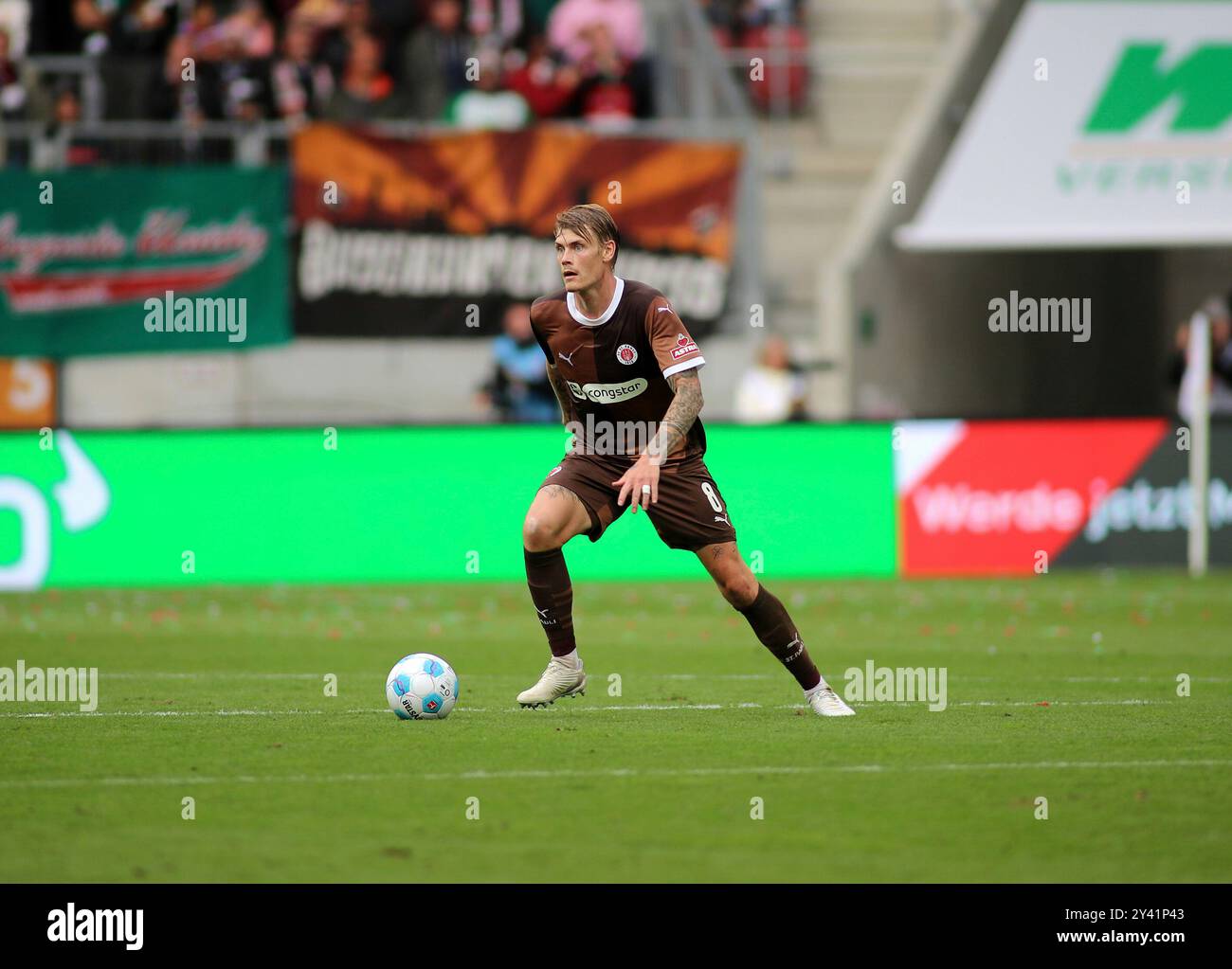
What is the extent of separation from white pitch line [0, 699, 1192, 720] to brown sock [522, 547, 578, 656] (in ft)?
1.47

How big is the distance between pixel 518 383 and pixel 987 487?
Result: 4.67 meters

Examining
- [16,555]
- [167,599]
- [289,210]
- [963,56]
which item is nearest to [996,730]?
[167,599]

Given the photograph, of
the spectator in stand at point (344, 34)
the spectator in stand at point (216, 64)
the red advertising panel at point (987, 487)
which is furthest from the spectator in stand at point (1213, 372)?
the spectator in stand at point (216, 64)

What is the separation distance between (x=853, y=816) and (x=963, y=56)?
18281mm

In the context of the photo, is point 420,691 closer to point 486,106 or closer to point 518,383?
point 518,383

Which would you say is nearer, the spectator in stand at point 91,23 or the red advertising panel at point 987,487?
the red advertising panel at point 987,487

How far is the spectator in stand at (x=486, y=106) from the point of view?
22.5 meters

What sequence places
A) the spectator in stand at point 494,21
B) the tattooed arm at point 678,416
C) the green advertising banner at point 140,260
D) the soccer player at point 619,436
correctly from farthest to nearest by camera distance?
the spectator in stand at point 494,21 → the green advertising banner at point 140,260 → the soccer player at point 619,436 → the tattooed arm at point 678,416

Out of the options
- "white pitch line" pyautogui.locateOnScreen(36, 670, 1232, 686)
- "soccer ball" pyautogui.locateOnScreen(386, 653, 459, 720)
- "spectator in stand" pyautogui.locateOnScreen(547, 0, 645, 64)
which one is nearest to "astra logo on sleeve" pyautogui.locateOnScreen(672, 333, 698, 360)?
"soccer ball" pyautogui.locateOnScreen(386, 653, 459, 720)

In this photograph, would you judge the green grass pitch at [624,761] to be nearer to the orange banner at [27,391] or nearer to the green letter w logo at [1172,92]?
the orange banner at [27,391]

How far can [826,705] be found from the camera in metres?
10.0

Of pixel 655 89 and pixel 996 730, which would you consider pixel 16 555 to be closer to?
pixel 655 89

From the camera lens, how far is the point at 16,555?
1808 cm

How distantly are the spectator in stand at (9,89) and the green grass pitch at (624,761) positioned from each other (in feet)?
26.0
